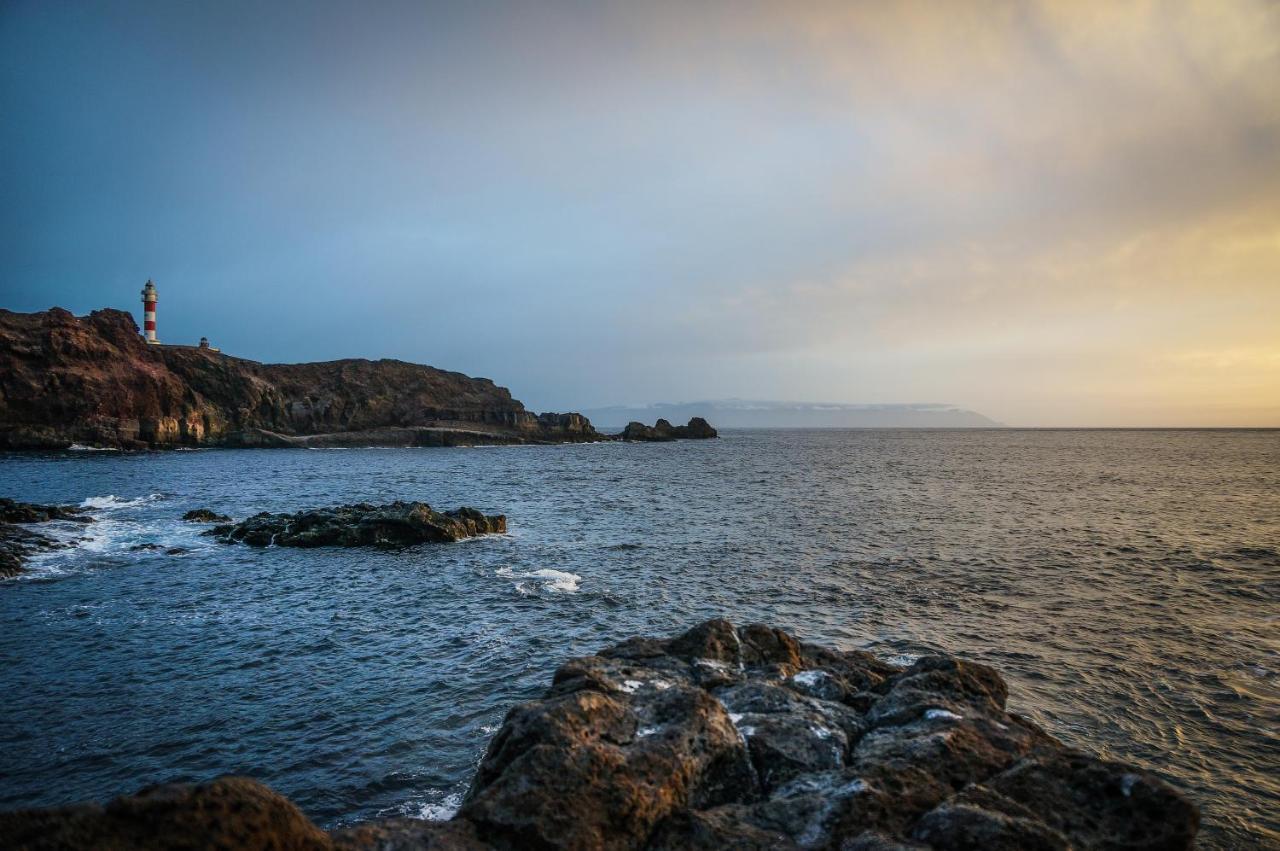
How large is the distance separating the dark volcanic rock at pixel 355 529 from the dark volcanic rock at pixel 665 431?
449 feet

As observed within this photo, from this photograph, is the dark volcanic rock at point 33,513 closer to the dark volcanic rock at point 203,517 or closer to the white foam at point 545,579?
the dark volcanic rock at point 203,517

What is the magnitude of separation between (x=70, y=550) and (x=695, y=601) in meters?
27.0

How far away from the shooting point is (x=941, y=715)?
322 inches

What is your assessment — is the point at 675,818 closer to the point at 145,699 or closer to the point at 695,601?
the point at 145,699

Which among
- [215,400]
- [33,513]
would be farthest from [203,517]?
[215,400]

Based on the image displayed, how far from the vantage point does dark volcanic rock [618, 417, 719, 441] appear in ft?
559

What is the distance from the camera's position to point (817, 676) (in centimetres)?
1045

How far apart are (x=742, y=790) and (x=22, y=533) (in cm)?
3536

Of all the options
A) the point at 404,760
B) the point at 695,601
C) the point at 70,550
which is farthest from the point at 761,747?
the point at 70,550

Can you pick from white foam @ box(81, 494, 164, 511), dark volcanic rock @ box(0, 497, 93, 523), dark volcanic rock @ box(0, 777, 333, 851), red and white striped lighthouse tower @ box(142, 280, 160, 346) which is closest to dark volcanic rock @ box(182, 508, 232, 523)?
dark volcanic rock @ box(0, 497, 93, 523)

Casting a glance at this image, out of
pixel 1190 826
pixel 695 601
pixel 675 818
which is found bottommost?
pixel 695 601

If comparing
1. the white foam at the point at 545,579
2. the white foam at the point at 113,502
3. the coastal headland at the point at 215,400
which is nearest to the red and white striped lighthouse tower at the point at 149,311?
the coastal headland at the point at 215,400

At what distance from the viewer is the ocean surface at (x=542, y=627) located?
10.7 m

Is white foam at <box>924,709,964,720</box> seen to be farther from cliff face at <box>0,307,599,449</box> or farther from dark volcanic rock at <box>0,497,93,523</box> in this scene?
cliff face at <box>0,307,599,449</box>
